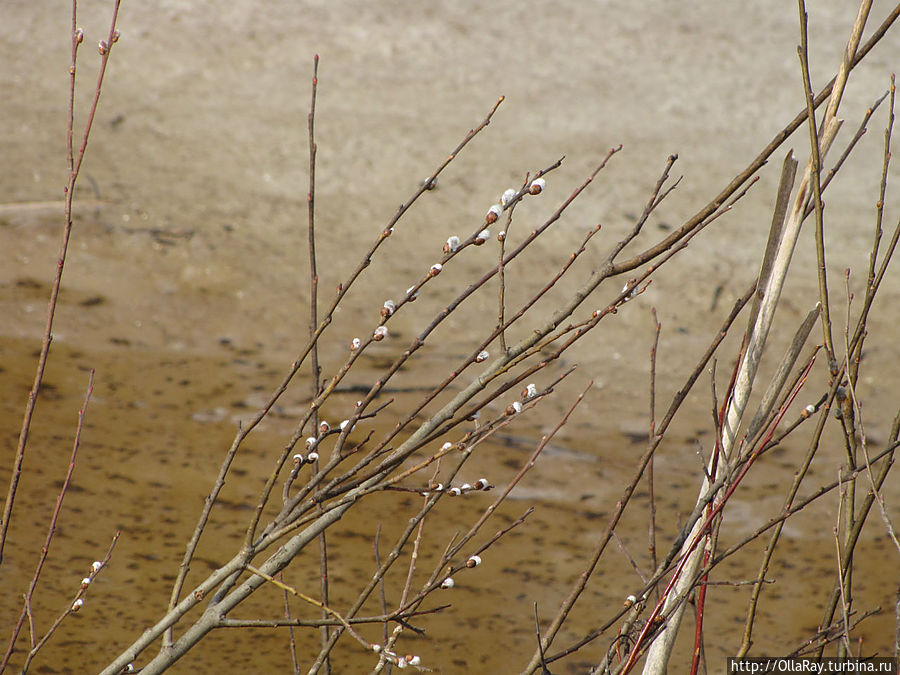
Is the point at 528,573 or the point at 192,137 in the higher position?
the point at 192,137

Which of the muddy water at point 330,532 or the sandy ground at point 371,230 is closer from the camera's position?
the muddy water at point 330,532

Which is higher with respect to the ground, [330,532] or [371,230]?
[371,230]

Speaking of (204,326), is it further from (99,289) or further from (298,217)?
(298,217)

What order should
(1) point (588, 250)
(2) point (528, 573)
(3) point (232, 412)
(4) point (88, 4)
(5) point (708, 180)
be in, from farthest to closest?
1. (4) point (88, 4)
2. (5) point (708, 180)
3. (1) point (588, 250)
4. (3) point (232, 412)
5. (2) point (528, 573)

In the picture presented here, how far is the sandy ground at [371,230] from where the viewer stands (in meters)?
2.99

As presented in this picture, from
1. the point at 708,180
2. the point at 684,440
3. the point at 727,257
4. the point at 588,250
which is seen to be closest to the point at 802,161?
the point at 708,180

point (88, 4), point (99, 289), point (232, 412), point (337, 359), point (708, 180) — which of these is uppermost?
point (88, 4)

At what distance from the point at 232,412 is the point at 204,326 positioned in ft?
1.84

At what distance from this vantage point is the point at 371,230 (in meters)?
4.53

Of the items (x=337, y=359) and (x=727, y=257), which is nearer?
(x=337, y=359)

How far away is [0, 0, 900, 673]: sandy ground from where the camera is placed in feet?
9.82

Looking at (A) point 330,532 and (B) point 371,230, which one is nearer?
(A) point 330,532

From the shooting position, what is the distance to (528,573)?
9.82ft

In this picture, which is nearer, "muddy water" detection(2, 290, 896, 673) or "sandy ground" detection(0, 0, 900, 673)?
"muddy water" detection(2, 290, 896, 673)
